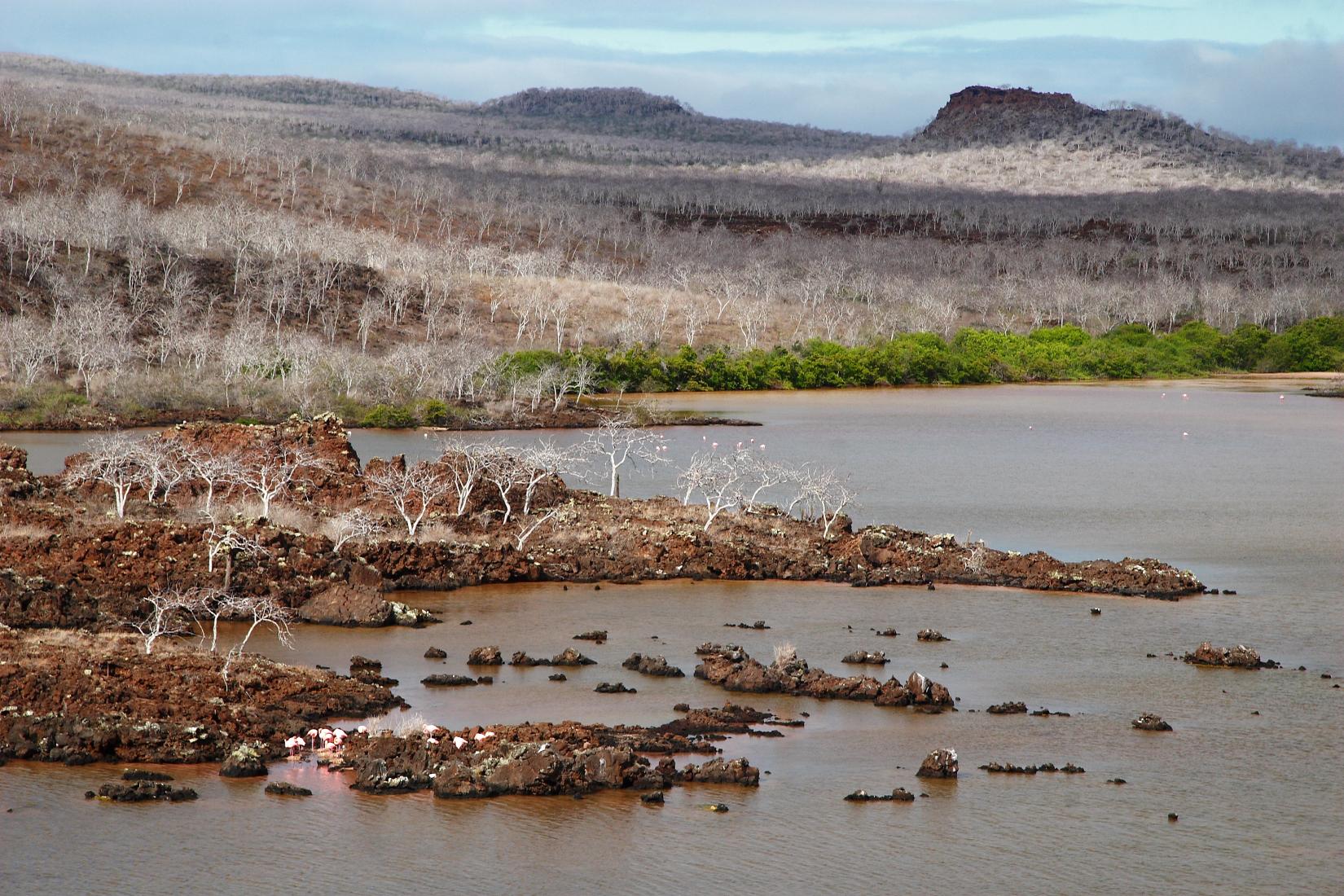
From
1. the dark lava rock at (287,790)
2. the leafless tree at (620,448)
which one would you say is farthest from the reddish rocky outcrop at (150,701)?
the leafless tree at (620,448)

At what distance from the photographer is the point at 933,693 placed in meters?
19.5

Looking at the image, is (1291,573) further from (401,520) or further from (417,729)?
(417,729)

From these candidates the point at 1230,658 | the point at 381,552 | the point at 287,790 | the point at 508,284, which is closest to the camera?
the point at 287,790

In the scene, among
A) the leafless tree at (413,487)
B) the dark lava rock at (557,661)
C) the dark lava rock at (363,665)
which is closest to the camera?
the dark lava rock at (363,665)

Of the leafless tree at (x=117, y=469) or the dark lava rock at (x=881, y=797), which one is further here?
the leafless tree at (x=117, y=469)

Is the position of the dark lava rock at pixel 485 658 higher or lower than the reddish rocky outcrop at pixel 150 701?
lower

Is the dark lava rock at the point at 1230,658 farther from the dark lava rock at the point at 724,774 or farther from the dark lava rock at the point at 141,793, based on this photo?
the dark lava rock at the point at 141,793

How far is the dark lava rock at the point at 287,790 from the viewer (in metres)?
15.2

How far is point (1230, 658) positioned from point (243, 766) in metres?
14.4

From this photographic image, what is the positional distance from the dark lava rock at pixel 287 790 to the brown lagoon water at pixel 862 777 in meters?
0.15

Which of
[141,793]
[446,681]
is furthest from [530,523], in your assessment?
[141,793]

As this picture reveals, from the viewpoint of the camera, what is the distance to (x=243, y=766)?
15734 mm

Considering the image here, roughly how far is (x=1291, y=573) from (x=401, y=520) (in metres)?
18.6

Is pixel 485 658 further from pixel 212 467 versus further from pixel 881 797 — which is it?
pixel 212 467
